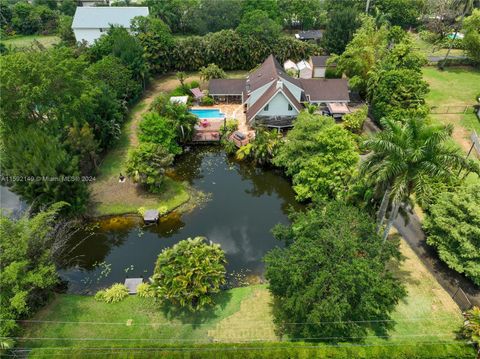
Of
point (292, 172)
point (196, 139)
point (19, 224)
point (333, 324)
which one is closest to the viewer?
point (333, 324)

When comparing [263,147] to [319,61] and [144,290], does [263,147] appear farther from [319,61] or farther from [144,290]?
[319,61]

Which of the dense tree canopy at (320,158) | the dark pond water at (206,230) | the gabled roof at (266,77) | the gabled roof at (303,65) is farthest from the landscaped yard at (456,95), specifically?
the dark pond water at (206,230)

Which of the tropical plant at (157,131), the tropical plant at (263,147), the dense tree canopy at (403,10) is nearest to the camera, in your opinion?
the tropical plant at (157,131)

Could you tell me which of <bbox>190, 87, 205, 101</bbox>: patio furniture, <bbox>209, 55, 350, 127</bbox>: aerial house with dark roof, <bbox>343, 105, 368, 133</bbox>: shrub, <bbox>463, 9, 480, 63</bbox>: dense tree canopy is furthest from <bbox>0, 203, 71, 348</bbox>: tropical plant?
<bbox>463, 9, 480, 63</bbox>: dense tree canopy

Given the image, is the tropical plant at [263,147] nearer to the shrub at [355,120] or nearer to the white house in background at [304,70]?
the shrub at [355,120]

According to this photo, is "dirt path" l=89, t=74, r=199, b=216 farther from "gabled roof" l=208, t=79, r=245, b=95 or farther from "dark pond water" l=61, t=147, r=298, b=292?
"gabled roof" l=208, t=79, r=245, b=95

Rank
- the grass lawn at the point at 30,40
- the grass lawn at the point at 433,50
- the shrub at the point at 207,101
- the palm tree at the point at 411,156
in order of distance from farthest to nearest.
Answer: the grass lawn at the point at 30,40 → the grass lawn at the point at 433,50 → the shrub at the point at 207,101 → the palm tree at the point at 411,156

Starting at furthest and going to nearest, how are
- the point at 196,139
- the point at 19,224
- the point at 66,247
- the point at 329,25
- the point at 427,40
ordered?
1. the point at 427,40
2. the point at 329,25
3. the point at 196,139
4. the point at 66,247
5. the point at 19,224

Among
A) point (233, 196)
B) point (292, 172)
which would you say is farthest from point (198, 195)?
point (292, 172)

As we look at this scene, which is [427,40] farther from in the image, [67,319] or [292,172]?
[67,319]
